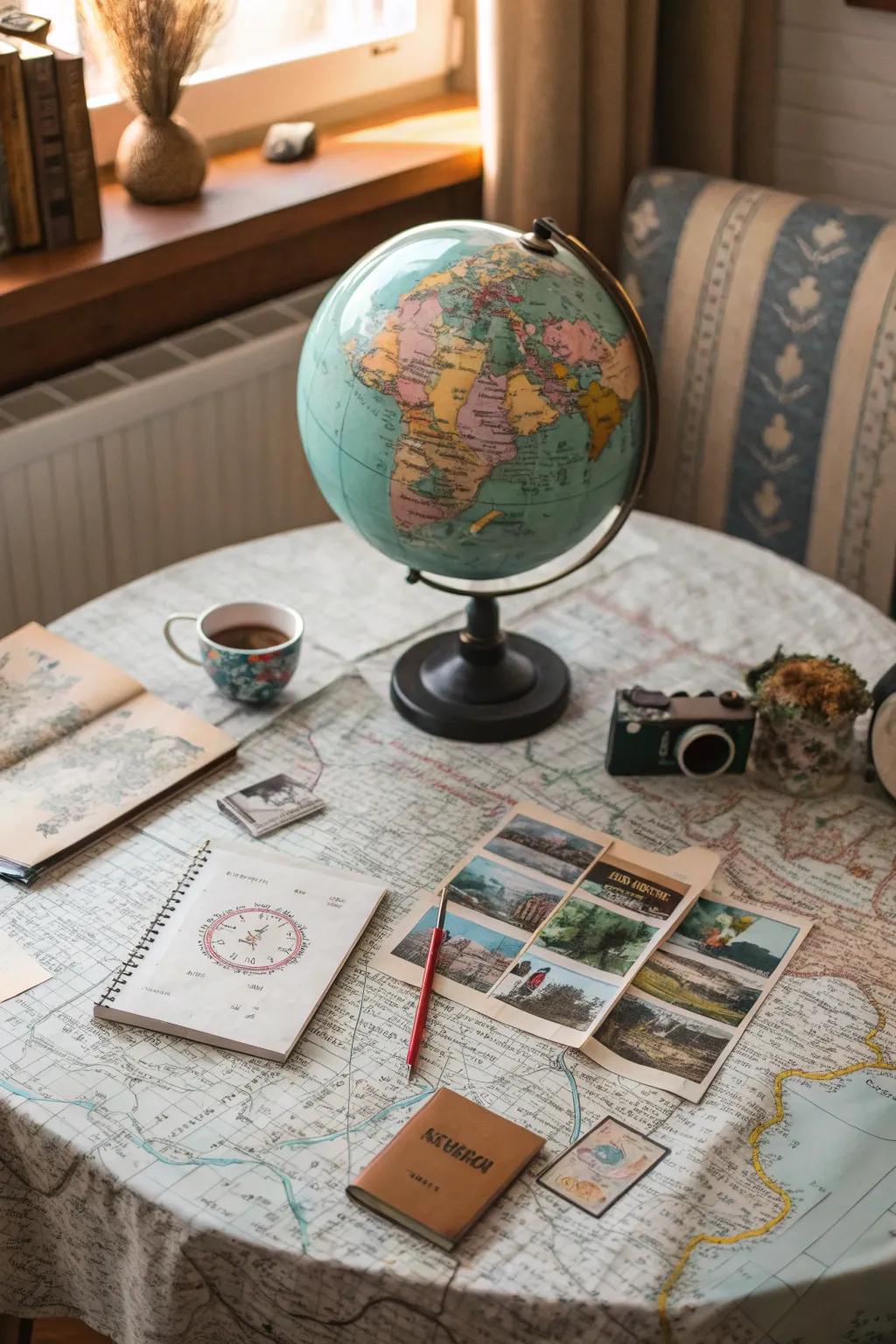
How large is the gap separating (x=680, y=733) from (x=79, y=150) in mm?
1145

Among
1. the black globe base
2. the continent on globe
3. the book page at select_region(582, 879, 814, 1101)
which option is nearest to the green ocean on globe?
the continent on globe

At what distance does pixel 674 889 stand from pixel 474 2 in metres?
1.83

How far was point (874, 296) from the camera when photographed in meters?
2.01

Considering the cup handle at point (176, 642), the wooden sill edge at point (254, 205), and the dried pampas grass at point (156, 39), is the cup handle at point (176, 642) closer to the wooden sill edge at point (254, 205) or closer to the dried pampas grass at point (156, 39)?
the wooden sill edge at point (254, 205)

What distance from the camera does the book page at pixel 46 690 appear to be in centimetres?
145

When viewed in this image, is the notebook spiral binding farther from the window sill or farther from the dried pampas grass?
the dried pampas grass

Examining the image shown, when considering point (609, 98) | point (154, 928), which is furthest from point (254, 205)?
point (154, 928)

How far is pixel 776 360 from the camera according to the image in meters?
2.13

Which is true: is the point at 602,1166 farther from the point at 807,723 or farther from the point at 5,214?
the point at 5,214

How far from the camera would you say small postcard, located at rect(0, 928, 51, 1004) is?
1.17m

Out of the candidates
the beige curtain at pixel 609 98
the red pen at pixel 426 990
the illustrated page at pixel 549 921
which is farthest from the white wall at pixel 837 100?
the red pen at pixel 426 990

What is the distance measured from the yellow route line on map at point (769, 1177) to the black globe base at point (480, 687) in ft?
1.55

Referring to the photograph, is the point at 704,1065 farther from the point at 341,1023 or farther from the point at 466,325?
the point at 466,325

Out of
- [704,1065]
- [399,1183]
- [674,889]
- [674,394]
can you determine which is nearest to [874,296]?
[674,394]
